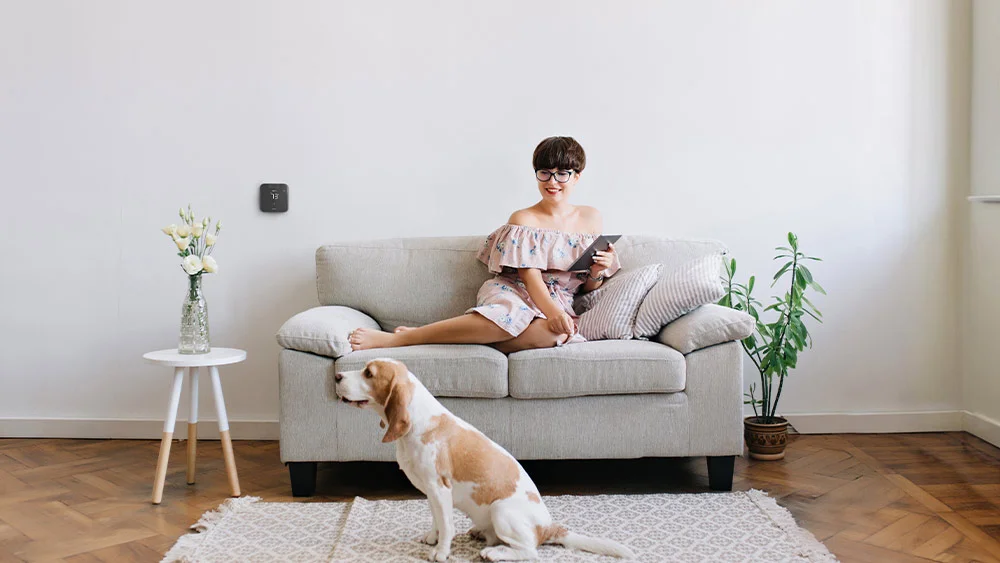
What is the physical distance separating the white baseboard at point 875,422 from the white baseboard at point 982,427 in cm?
3

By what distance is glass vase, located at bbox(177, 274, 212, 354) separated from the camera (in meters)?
2.84

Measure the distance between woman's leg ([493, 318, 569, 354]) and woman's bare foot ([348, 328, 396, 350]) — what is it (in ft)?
1.16

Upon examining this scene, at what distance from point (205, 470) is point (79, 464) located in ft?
1.60

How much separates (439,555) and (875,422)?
7.35 ft

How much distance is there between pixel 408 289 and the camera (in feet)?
10.6

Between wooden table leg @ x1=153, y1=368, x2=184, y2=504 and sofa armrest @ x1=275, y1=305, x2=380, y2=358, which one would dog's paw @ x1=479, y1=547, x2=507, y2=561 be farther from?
wooden table leg @ x1=153, y1=368, x2=184, y2=504

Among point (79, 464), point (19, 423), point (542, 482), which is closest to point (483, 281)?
point (542, 482)

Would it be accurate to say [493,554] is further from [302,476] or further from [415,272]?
[415,272]

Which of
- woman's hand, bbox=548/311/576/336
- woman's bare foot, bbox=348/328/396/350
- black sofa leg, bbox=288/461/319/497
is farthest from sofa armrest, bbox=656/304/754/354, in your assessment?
black sofa leg, bbox=288/461/319/497

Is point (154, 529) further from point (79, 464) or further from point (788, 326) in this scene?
point (788, 326)

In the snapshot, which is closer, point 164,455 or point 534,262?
point 164,455

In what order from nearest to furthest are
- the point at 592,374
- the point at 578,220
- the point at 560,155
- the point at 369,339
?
1. the point at 592,374
2. the point at 369,339
3. the point at 560,155
4. the point at 578,220

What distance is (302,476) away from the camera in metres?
2.76

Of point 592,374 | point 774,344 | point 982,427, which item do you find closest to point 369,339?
point 592,374
